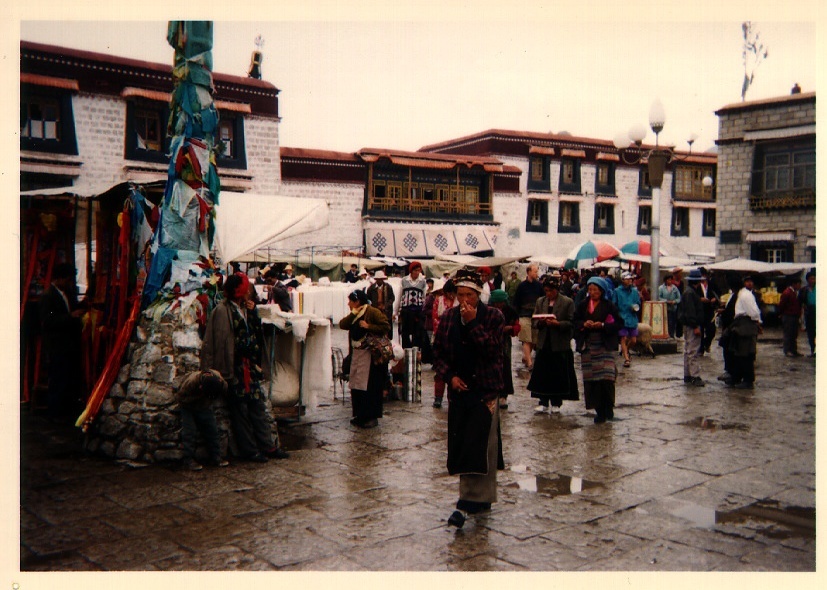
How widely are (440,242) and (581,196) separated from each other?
28.9ft

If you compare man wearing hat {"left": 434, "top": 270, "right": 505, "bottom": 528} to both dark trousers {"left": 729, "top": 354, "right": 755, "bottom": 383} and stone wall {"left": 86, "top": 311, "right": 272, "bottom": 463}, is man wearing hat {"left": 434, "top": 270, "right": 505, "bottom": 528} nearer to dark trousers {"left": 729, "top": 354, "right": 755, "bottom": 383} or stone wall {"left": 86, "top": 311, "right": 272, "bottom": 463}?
stone wall {"left": 86, "top": 311, "right": 272, "bottom": 463}

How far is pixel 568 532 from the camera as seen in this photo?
4980 millimetres

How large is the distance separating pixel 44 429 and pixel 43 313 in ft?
4.05

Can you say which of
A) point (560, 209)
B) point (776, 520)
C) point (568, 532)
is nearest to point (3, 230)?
point (568, 532)

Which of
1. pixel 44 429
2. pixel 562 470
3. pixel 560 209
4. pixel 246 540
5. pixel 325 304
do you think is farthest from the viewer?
pixel 560 209

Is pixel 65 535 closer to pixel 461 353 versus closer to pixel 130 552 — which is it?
pixel 130 552

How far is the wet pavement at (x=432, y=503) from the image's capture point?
456 centimetres

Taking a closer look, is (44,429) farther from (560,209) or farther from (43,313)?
(560,209)

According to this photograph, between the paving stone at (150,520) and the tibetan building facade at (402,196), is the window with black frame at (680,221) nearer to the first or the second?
the tibetan building facade at (402,196)

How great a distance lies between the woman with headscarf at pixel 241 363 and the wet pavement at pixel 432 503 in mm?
215

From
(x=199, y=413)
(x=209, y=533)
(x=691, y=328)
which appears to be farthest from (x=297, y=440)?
(x=691, y=328)

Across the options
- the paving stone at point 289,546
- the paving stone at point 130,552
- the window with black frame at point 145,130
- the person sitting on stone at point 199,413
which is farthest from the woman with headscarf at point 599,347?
the window with black frame at point 145,130

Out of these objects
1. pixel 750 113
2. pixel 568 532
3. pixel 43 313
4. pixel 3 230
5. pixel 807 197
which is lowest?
pixel 568 532

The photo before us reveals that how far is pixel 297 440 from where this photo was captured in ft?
24.5
